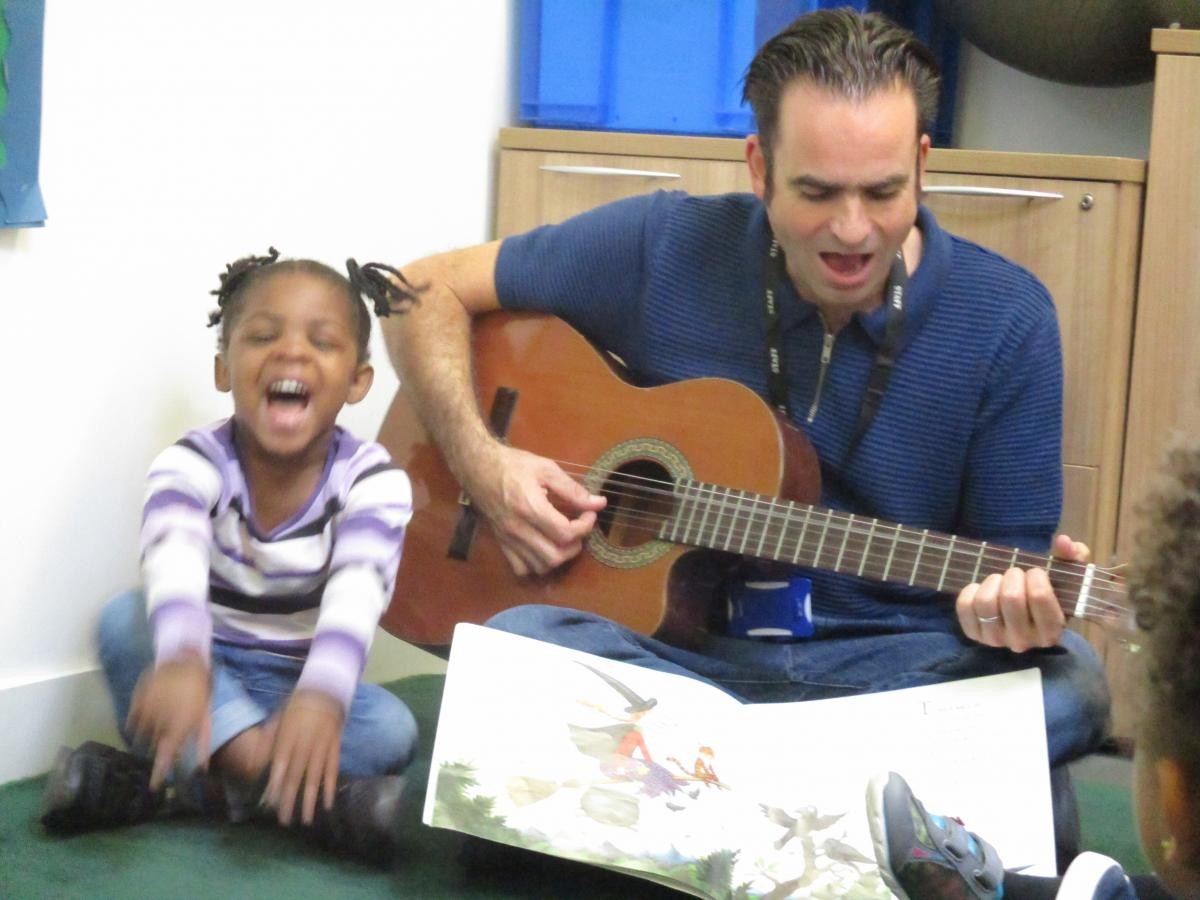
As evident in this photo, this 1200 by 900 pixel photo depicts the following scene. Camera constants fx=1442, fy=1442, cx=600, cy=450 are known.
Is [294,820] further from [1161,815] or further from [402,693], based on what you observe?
[1161,815]

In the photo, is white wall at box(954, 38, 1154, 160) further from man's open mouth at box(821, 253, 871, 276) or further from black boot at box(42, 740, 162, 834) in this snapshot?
black boot at box(42, 740, 162, 834)

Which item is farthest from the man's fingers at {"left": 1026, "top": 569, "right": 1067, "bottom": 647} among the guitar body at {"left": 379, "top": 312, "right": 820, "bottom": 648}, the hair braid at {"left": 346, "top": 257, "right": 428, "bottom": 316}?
the hair braid at {"left": 346, "top": 257, "right": 428, "bottom": 316}

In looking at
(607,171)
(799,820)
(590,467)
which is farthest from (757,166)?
(799,820)

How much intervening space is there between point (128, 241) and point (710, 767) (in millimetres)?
860

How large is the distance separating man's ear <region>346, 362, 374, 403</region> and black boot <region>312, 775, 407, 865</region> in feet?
1.37

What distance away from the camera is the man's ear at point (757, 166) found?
5.14 feet

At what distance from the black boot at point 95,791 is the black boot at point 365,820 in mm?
176

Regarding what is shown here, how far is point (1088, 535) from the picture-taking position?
2006 mm

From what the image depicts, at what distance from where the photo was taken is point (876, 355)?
1.51m

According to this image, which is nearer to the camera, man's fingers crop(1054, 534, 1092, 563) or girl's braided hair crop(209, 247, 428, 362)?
man's fingers crop(1054, 534, 1092, 563)

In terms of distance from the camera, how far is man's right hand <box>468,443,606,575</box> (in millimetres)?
1572

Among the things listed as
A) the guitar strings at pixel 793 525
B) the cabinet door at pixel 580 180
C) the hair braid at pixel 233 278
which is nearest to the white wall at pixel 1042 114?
the cabinet door at pixel 580 180

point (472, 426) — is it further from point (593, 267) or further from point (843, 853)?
point (843, 853)

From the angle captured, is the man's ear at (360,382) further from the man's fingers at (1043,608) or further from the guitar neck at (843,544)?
the man's fingers at (1043,608)
